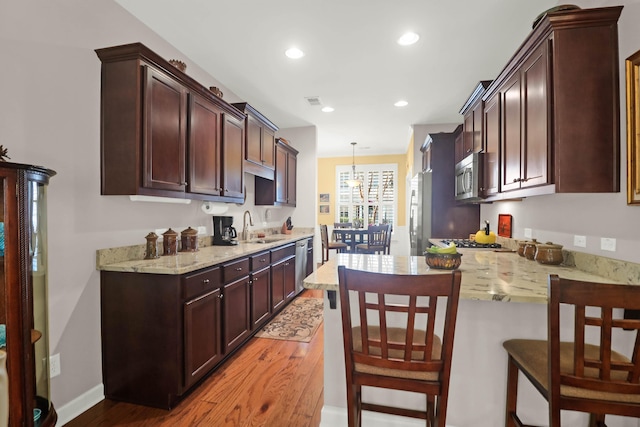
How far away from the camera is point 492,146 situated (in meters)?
2.66

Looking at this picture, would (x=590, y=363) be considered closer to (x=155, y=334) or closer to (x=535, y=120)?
(x=535, y=120)

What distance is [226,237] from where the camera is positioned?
3438 mm

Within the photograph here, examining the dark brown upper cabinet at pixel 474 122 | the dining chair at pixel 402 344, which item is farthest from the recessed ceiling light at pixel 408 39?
the dining chair at pixel 402 344

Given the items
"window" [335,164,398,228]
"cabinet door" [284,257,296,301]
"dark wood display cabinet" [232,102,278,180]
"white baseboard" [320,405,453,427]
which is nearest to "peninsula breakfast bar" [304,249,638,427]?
"white baseboard" [320,405,453,427]

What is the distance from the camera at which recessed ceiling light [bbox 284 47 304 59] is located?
9.85 ft

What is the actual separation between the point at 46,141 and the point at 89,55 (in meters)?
0.70

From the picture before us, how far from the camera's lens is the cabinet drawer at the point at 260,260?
309 cm

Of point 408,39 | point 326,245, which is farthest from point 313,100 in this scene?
point 326,245

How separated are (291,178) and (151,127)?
127 inches

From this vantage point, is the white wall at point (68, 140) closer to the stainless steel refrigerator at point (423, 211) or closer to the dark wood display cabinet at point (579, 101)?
the dark wood display cabinet at point (579, 101)

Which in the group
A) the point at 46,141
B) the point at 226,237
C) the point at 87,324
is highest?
the point at 46,141

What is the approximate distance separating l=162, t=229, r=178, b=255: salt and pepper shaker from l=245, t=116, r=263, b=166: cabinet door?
141 centimetres

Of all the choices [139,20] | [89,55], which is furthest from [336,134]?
[89,55]

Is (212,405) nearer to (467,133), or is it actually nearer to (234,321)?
(234,321)
